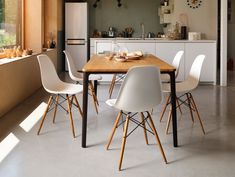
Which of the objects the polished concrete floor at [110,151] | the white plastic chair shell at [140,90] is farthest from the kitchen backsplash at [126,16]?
the white plastic chair shell at [140,90]

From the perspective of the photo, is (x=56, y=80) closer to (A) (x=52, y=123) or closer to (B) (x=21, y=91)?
(A) (x=52, y=123)

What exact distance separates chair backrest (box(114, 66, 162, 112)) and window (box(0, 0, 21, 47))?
3506 millimetres

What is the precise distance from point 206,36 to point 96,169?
6.27 meters

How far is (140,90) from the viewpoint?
2.78 metres

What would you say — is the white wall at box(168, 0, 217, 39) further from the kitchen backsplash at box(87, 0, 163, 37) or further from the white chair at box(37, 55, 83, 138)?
the white chair at box(37, 55, 83, 138)

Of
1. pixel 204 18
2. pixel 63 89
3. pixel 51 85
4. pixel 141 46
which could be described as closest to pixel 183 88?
pixel 63 89

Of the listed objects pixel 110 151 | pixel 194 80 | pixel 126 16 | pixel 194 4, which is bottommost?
pixel 110 151

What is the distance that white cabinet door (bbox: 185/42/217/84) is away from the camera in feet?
24.5

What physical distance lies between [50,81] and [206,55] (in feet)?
14.9

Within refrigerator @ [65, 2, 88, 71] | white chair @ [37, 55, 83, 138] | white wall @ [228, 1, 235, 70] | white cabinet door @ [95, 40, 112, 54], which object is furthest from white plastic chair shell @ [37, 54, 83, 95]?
white wall @ [228, 1, 235, 70]

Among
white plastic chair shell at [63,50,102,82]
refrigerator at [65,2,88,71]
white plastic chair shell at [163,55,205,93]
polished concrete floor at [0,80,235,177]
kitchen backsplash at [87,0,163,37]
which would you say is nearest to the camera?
polished concrete floor at [0,80,235,177]

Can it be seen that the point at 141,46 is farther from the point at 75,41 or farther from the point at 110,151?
the point at 110,151

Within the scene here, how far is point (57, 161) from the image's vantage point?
2.88 meters

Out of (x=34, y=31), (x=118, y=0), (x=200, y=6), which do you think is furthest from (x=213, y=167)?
(x=118, y=0)
